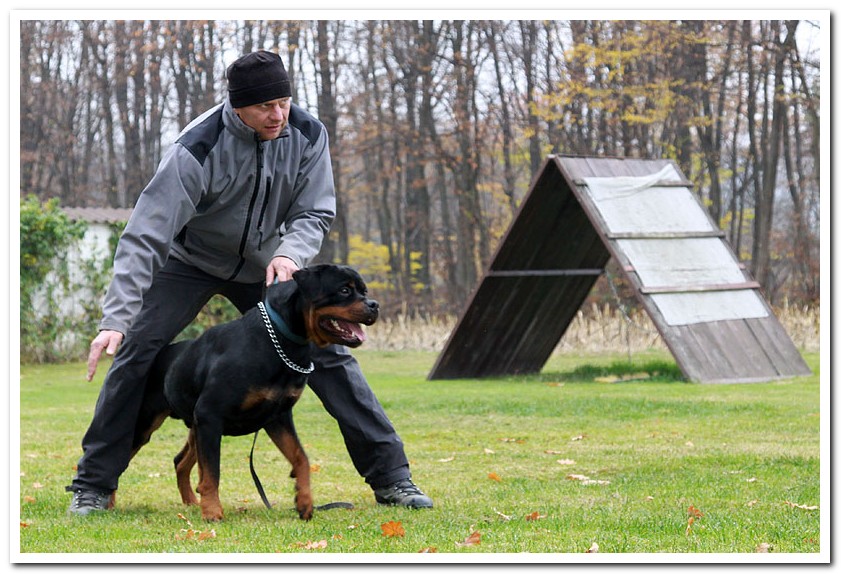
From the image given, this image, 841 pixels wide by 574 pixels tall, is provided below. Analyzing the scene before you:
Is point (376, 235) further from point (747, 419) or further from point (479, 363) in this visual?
point (747, 419)

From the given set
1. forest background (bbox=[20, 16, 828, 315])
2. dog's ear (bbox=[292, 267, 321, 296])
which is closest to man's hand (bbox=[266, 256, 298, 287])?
dog's ear (bbox=[292, 267, 321, 296])

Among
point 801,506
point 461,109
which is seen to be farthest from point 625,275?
point 461,109

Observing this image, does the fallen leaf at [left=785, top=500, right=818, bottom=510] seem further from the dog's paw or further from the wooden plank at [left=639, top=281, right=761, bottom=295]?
the wooden plank at [left=639, top=281, right=761, bottom=295]

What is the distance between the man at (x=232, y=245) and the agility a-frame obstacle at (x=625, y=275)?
5.99m

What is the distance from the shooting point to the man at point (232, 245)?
464 cm

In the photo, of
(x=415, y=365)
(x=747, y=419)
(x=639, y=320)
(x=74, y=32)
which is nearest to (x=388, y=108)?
(x=74, y=32)

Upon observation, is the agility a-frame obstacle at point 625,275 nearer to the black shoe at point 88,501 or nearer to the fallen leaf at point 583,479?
the fallen leaf at point 583,479

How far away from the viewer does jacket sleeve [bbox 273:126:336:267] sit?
4.91 metres

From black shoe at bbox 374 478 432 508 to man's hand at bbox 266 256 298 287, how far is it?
1.08 m

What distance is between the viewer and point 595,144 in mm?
23969

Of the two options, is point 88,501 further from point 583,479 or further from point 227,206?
point 583,479

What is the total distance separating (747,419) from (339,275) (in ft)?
15.5

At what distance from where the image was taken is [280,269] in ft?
15.4

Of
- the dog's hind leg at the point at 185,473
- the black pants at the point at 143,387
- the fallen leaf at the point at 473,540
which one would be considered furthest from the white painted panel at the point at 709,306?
the fallen leaf at the point at 473,540
